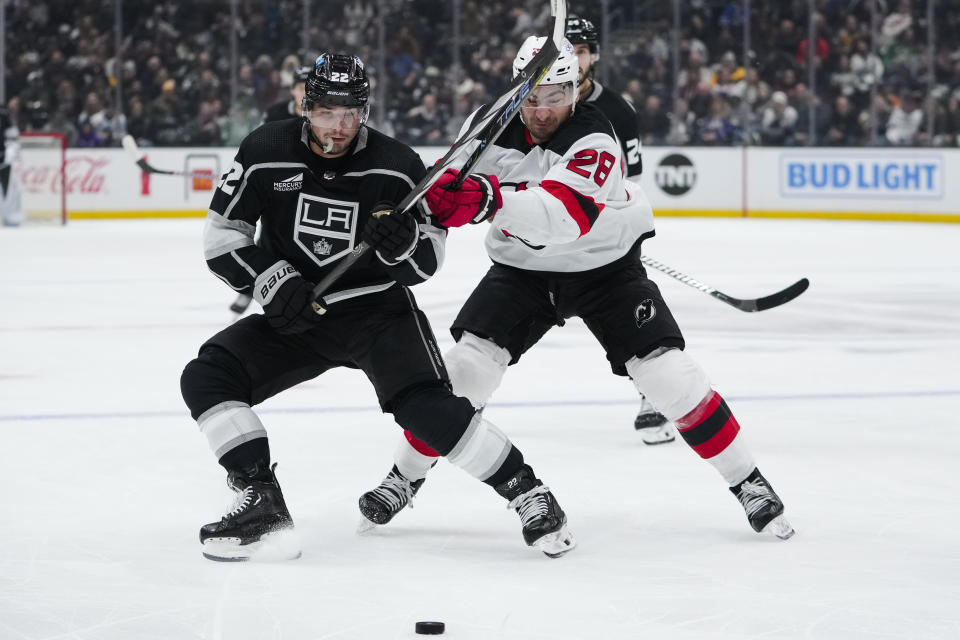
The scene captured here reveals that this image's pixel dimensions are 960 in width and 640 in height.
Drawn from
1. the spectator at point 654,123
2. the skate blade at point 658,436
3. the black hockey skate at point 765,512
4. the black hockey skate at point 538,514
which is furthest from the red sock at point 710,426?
the spectator at point 654,123

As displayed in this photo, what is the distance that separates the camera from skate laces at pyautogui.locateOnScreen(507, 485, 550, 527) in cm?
259

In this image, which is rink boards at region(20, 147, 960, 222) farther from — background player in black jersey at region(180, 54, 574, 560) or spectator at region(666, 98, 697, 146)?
background player in black jersey at region(180, 54, 574, 560)

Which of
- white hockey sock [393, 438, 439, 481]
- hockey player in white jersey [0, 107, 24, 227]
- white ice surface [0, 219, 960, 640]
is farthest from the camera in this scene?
hockey player in white jersey [0, 107, 24, 227]

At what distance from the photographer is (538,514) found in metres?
2.58

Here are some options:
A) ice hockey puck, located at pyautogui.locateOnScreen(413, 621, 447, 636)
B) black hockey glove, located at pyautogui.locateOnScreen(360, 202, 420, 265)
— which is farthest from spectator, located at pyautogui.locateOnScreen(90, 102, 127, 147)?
ice hockey puck, located at pyautogui.locateOnScreen(413, 621, 447, 636)

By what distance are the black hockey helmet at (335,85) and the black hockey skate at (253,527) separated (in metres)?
0.72

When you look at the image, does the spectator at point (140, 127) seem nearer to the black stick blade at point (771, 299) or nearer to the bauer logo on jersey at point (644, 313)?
the black stick blade at point (771, 299)

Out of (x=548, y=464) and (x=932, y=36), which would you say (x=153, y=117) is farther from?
(x=548, y=464)

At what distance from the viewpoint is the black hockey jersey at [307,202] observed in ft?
8.62

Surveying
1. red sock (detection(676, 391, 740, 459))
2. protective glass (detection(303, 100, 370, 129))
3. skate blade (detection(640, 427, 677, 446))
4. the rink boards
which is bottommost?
the rink boards

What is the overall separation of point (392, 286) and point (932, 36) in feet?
37.7

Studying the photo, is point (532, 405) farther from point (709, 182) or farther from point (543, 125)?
point (709, 182)

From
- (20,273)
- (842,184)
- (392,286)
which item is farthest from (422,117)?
(392,286)

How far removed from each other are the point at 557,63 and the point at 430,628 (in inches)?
47.6
